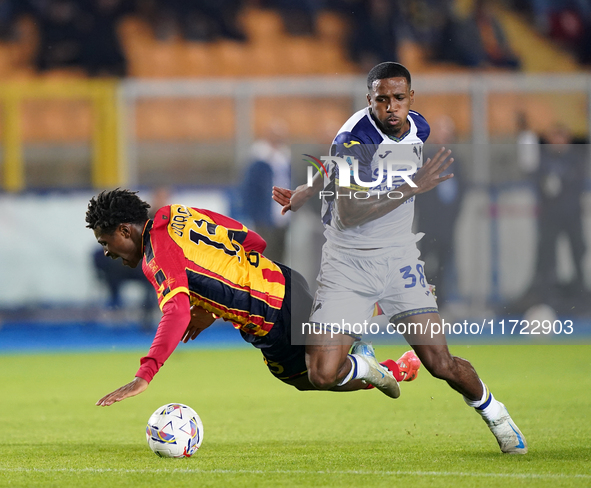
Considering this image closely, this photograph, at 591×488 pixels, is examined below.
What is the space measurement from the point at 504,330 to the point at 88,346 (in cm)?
520

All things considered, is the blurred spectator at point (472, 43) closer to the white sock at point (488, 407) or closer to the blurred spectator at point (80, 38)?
the blurred spectator at point (80, 38)

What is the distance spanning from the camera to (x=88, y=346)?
39.8ft

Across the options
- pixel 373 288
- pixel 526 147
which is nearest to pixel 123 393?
pixel 373 288

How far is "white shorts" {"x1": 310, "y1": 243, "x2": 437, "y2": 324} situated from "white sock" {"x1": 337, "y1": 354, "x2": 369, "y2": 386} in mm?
303

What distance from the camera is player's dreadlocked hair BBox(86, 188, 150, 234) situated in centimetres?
498

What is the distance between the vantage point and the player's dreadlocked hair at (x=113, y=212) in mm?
4980

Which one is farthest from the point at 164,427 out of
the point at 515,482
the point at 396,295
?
the point at 515,482

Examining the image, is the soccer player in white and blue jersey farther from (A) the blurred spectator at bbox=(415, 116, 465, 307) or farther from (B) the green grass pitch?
(A) the blurred spectator at bbox=(415, 116, 465, 307)

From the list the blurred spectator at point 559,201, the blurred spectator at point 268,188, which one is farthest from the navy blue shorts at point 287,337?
the blurred spectator at point 268,188

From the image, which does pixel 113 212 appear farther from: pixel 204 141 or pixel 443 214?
pixel 204 141

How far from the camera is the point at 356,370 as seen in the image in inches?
217

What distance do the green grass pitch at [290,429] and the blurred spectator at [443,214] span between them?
142 cm

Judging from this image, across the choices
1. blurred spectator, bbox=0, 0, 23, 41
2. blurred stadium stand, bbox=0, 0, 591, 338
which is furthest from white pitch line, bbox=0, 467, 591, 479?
blurred spectator, bbox=0, 0, 23, 41

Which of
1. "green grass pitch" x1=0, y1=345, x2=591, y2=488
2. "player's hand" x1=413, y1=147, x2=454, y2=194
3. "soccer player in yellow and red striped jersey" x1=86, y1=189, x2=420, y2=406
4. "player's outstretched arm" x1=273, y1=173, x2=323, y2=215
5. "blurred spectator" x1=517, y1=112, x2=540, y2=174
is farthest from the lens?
"blurred spectator" x1=517, y1=112, x2=540, y2=174
